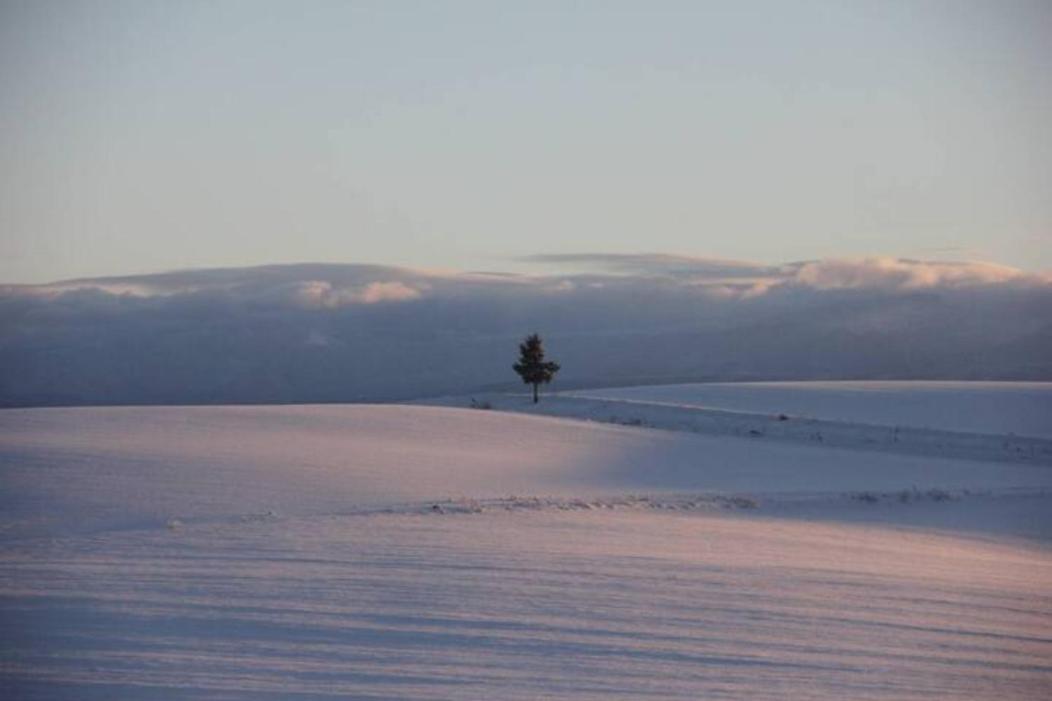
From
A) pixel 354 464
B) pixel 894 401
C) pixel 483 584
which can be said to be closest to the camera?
pixel 483 584

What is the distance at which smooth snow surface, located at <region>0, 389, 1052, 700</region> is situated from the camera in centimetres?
919

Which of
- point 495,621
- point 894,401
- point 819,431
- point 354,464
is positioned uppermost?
point 894,401

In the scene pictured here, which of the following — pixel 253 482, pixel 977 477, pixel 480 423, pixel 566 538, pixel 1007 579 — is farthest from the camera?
pixel 480 423

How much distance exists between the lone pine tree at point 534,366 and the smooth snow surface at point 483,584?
27416mm

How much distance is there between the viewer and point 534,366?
172 ft

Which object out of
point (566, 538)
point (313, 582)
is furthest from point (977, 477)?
point (313, 582)

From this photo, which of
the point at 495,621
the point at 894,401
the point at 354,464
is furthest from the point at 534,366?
the point at 495,621

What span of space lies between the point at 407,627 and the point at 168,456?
562 inches

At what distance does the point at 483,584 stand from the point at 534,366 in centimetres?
4067

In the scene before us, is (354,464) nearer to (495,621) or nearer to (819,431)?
(495,621)

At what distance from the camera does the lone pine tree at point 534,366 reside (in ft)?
172

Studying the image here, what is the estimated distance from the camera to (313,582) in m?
11.8

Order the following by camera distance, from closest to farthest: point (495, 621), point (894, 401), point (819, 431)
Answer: point (495, 621)
point (819, 431)
point (894, 401)

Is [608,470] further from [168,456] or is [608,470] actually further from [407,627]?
[407,627]
